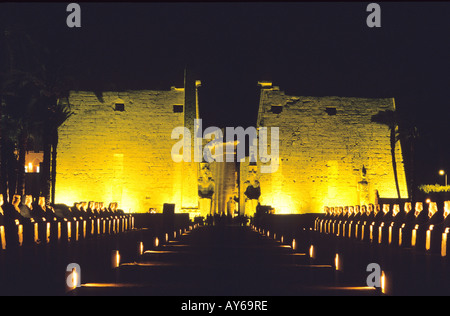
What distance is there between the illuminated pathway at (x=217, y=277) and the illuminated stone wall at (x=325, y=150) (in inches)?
1178

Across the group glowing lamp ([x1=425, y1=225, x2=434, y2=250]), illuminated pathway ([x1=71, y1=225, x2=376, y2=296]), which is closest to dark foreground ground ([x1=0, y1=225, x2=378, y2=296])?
illuminated pathway ([x1=71, y1=225, x2=376, y2=296])

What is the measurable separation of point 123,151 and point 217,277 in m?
34.9

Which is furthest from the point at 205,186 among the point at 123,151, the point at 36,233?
the point at 36,233

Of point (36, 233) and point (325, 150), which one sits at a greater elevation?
point (325, 150)

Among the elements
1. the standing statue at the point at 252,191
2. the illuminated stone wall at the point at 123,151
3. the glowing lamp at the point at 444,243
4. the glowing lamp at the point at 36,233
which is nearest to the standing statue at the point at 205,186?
the illuminated stone wall at the point at 123,151

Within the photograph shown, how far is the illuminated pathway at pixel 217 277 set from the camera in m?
7.46

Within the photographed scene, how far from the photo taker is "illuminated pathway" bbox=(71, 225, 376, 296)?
746 centimetres

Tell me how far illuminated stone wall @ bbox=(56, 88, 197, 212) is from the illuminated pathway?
29.8 metres

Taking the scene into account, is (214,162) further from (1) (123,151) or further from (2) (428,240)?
(2) (428,240)

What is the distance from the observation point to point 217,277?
8.92m

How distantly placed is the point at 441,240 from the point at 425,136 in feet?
102

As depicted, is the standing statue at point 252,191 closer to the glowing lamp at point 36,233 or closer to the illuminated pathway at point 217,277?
the illuminated pathway at point 217,277

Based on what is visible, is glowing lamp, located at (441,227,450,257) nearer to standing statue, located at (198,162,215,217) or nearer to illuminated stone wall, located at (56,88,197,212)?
standing statue, located at (198,162,215,217)
